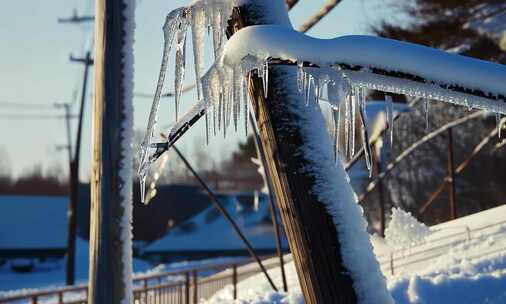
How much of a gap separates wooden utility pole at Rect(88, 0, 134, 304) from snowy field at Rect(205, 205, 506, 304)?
392 centimetres

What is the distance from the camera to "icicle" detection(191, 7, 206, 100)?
13.5 ft

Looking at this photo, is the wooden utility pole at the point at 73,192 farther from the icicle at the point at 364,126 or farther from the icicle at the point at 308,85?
the icicle at the point at 364,126

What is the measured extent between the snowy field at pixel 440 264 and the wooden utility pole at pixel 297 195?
4.10 m

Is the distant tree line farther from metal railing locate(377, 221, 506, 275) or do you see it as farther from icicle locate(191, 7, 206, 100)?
icicle locate(191, 7, 206, 100)

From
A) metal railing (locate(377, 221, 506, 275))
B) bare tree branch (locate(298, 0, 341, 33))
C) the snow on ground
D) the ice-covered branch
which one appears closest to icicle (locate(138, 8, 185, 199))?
the ice-covered branch

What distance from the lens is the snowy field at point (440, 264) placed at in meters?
7.85

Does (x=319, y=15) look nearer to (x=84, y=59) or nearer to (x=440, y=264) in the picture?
(x=440, y=264)

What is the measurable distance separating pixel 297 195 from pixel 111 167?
5.67 feet

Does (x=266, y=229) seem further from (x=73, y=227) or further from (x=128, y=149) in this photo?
(x=128, y=149)

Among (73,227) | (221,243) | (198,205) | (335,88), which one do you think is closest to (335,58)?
(335,88)

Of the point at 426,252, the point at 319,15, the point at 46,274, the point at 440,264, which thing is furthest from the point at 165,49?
the point at 46,274

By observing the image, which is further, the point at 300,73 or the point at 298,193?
the point at 298,193

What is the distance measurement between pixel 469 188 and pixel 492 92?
2839cm

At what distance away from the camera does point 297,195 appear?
4051 mm
